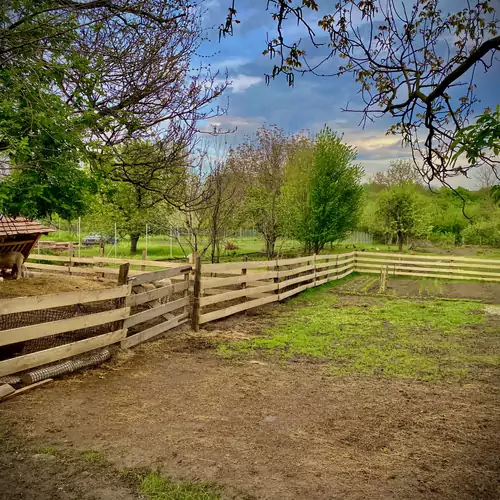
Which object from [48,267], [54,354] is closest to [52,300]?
[54,354]

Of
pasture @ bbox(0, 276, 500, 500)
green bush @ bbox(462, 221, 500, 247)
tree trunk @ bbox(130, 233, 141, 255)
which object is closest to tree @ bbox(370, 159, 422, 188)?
green bush @ bbox(462, 221, 500, 247)

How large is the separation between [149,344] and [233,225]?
14.8m

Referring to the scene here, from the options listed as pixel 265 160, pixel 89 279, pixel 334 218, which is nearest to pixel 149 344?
pixel 89 279

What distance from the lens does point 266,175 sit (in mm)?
29500

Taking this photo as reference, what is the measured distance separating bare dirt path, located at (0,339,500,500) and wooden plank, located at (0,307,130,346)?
0.62 meters

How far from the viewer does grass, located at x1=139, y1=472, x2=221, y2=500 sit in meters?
3.00

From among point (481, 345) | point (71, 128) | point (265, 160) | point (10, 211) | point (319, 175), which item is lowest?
point (481, 345)

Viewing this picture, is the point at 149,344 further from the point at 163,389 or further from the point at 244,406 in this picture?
the point at 244,406

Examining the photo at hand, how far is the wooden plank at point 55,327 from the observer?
477cm

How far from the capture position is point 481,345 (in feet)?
26.2

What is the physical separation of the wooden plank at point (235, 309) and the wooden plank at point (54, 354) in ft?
8.04

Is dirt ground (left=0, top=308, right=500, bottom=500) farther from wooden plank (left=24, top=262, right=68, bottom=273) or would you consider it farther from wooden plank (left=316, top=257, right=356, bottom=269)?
wooden plank (left=316, top=257, right=356, bottom=269)

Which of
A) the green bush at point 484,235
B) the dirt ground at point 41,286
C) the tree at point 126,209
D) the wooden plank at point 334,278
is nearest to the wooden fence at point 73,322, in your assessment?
the tree at point 126,209

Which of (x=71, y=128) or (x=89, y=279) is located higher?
(x=71, y=128)
